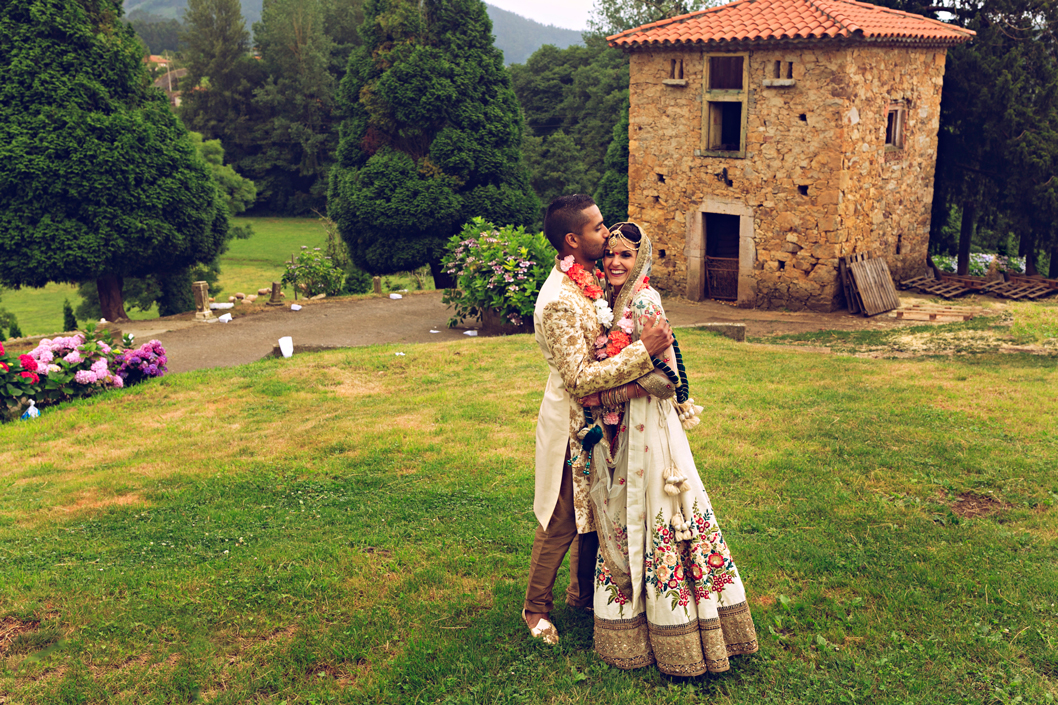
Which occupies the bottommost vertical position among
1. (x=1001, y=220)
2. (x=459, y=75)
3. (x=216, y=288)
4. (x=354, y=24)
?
(x=216, y=288)

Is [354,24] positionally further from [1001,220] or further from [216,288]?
[1001,220]

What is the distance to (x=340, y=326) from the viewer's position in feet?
51.0

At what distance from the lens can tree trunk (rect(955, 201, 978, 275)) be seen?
19.9 m

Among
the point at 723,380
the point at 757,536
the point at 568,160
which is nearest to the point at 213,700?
the point at 757,536

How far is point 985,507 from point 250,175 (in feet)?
151

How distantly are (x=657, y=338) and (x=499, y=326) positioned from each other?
10.7 metres

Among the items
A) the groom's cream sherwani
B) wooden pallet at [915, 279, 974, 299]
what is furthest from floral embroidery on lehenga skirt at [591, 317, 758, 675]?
wooden pallet at [915, 279, 974, 299]

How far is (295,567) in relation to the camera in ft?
16.5

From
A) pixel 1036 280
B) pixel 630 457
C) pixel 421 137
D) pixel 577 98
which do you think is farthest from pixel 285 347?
pixel 577 98

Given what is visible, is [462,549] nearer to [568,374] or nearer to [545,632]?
[545,632]

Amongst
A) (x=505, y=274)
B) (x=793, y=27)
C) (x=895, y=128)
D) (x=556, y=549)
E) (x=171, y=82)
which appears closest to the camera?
(x=556, y=549)

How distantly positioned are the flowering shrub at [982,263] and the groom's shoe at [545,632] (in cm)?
1933

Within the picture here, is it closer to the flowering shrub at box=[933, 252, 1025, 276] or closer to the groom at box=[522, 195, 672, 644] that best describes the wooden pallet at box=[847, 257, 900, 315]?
Answer: the flowering shrub at box=[933, 252, 1025, 276]

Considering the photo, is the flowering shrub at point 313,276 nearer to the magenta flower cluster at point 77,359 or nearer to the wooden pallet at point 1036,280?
the magenta flower cluster at point 77,359
